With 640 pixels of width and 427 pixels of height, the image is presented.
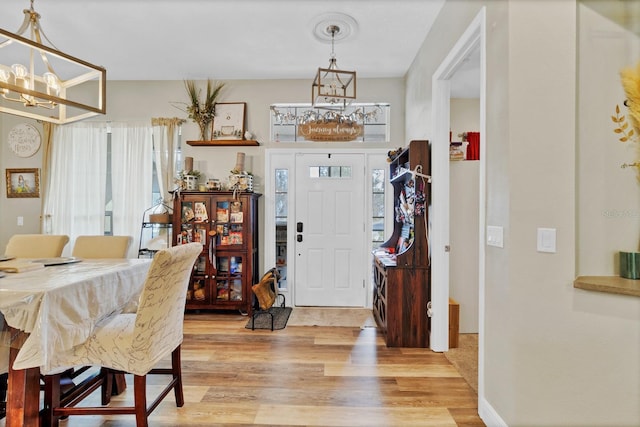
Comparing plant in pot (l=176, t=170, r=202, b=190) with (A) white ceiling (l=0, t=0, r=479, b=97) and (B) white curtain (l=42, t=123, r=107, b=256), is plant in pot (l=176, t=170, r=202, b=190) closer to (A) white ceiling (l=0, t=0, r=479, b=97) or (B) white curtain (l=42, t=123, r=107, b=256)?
(B) white curtain (l=42, t=123, r=107, b=256)

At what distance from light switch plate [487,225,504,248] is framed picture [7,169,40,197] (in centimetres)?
518

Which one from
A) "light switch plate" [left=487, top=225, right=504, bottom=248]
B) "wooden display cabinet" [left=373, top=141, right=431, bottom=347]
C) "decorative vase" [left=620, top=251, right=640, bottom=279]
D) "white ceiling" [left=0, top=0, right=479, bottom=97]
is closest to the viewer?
"decorative vase" [left=620, top=251, right=640, bottom=279]

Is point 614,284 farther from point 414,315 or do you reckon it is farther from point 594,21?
point 414,315

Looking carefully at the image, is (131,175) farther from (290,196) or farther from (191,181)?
(290,196)

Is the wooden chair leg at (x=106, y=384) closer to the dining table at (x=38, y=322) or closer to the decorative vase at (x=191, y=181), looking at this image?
the dining table at (x=38, y=322)

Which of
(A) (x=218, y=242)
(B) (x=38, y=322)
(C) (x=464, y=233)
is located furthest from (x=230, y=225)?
(C) (x=464, y=233)

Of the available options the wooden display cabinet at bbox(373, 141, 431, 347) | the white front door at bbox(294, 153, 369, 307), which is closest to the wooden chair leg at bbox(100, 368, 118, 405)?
the wooden display cabinet at bbox(373, 141, 431, 347)

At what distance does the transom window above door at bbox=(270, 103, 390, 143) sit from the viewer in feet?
13.4

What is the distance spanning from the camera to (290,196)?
419 cm

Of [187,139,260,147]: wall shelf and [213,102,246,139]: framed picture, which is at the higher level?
[213,102,246,139]: framed picture

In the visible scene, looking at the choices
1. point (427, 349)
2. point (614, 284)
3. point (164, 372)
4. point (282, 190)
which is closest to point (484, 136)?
point (614, 284)

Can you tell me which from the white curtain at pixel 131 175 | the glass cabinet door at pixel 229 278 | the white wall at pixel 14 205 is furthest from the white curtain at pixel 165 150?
the white wall at pixel 14 205

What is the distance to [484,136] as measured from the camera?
1.94 m

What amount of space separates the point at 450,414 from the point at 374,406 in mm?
454
